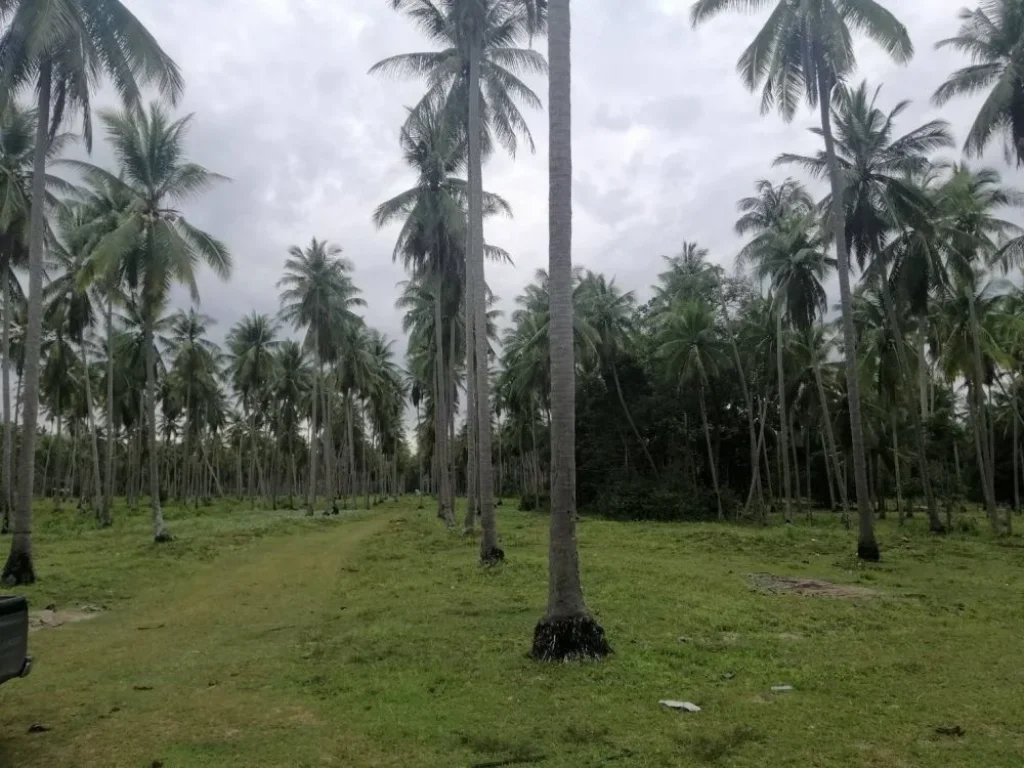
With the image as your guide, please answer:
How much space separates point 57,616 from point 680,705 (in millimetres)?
10794

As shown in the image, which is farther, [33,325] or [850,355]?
[850,355]

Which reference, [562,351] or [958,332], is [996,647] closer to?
[562,351]

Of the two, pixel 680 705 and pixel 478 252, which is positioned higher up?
pixel 478 252

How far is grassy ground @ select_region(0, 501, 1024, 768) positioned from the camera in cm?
540

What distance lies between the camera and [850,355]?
1994 cm

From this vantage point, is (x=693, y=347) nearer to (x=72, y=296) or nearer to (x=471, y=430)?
(x=471, y=430)

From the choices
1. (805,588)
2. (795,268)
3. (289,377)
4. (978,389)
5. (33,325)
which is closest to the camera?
(805,588)

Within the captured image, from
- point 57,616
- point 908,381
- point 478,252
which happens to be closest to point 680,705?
point 57,616

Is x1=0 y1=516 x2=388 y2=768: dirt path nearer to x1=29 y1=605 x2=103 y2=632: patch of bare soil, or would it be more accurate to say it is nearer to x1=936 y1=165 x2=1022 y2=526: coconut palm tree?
x1=29 y1=605 x2=103 y2=632: patch of bare soil

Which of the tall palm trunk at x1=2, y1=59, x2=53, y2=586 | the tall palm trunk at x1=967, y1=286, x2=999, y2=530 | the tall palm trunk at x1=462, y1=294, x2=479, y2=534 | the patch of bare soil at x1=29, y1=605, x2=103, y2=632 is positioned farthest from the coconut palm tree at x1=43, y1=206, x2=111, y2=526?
the tall palm trunk at x1=967, y1=286, x2=999, y2=530

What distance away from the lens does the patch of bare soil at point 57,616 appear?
11.5 meters

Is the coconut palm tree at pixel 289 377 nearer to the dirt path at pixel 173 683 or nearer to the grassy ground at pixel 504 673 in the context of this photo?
the grassy ground at pixel 504 673

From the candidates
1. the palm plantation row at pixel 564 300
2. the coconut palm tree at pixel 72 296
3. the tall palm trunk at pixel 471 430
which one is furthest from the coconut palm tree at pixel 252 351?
the tall palm trunk at pixel 471 430

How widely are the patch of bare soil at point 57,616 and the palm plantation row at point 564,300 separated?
9.55 feet
